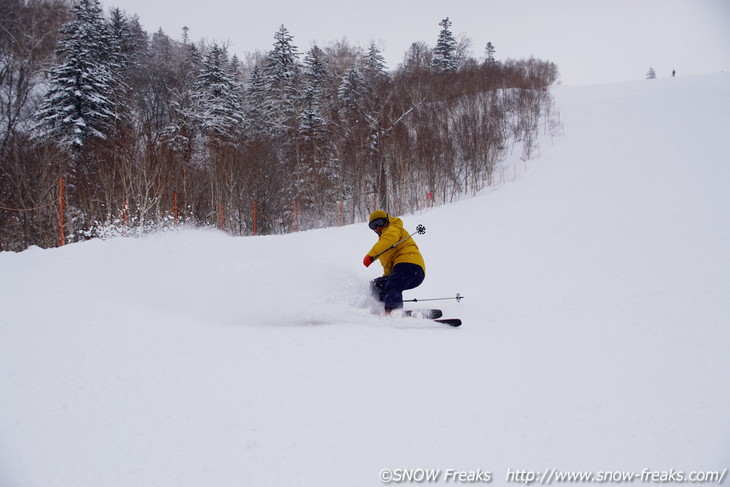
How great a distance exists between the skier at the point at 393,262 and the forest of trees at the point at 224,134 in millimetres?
14848

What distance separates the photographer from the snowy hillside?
223 centimetres

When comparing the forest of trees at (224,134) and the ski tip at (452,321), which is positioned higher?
the forest of trees at (224,134)

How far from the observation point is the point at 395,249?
5820 mm

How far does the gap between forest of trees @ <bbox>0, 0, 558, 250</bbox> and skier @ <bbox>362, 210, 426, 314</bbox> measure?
1485 cm

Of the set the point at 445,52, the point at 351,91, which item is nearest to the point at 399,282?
the point at 351,91

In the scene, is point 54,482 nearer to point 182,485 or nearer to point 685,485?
point 182,485

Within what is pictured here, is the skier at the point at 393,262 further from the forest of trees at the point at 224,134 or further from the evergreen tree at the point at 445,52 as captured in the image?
the evergreen tree at the point at 445,52

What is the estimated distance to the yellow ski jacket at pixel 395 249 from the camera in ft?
18.4

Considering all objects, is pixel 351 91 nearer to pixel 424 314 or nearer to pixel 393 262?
pixel 393 262

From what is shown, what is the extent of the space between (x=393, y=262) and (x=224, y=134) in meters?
27.7

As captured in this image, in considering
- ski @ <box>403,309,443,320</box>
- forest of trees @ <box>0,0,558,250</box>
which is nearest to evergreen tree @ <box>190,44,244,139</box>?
forest of trees @ <box>0,0,558,250</box>

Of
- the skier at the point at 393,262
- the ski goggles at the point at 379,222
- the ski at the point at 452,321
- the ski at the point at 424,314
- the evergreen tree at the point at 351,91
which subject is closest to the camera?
the ski at the point at 452,321

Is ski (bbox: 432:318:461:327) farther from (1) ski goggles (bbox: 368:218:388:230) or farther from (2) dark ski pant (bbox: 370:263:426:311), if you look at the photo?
(1) ski goggles (bbox: 368:218:388:230)

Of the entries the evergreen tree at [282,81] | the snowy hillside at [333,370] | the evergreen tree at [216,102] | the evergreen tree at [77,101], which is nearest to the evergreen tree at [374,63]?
the evergreen tree at [282,81]
